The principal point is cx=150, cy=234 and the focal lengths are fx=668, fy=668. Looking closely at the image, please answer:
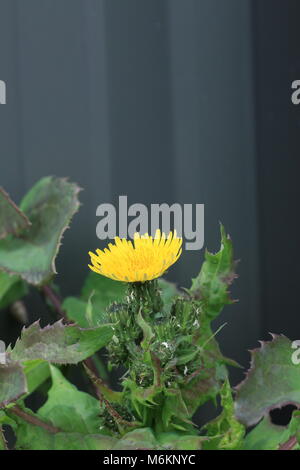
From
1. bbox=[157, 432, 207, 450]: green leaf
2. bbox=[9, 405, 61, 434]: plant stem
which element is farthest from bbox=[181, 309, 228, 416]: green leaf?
bbox=[9, 405, 61, 434]: plant stem

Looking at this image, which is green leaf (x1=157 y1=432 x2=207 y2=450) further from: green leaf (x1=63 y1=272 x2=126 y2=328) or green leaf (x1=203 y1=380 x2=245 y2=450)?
green leaf (x1=63 y1=272 x2=126 y2=328)

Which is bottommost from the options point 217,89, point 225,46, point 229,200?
point 229,200

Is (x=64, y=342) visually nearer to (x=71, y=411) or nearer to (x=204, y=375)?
(x=71, y=411)

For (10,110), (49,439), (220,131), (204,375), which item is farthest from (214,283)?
(10,110)

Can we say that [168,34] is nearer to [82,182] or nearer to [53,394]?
[82,182]

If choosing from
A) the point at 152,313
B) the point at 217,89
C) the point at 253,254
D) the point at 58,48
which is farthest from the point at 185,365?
the point at 58,48
